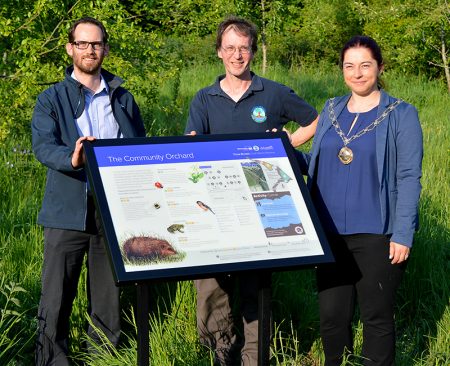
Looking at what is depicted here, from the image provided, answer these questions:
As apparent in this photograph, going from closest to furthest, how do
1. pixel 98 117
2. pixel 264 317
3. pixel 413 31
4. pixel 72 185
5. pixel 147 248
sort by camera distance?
pixel 147 248 → pixel 264 317 → pixel 72 185 → pixel 98 117 → pixel 413 31

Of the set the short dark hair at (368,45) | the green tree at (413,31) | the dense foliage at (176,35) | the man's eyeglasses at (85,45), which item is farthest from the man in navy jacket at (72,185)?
the green tree at (413,31)

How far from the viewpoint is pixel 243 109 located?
484 cm

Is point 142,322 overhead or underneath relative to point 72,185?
underneath

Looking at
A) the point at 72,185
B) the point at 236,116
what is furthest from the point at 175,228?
the point at 236,116

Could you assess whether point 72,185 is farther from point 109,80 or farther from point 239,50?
point 239,50

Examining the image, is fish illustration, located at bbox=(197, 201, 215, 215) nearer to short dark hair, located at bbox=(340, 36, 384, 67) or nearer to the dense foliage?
short dark hair, located at bbox=(340, 36, 384, 67)

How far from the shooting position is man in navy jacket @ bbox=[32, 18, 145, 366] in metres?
4.52

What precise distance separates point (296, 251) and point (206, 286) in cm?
122

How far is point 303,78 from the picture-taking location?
651 inches

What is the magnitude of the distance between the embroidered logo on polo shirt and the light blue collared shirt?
2.57 feet

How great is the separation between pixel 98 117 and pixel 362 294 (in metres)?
1.74

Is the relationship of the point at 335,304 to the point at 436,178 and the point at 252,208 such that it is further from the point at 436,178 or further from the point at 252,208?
the point at 436,178

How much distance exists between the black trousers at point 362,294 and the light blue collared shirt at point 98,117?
1.37 meters

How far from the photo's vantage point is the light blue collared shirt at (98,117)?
459cm
